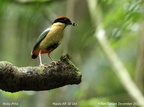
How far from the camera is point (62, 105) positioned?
2445mm

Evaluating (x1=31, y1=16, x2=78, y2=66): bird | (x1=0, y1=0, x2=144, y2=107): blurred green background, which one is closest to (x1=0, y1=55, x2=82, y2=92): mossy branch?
(x1=31, y1=16, x2=78, y2=66): bird

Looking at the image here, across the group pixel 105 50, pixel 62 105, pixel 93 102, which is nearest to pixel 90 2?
pixel 105 50

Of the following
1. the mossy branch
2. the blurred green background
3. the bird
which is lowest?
the mossy branch

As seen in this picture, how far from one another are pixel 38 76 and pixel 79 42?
952 mm

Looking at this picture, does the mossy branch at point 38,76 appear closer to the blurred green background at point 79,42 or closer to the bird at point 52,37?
the bird at point 52,37

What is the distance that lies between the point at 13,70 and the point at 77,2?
120 inches

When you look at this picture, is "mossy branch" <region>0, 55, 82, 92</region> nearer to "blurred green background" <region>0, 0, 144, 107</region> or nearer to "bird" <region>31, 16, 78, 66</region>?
"bird" <region>31, 16, 78, 66</region>

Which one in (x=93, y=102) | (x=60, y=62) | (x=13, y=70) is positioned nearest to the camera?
(x=13, y=70)

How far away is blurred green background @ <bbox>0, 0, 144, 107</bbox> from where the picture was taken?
93.7 inches

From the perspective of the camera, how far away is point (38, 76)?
55.0 inches

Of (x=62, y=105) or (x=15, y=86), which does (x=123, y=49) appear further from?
(x=15, y=86)

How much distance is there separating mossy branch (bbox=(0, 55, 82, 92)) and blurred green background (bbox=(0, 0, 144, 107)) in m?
0.50

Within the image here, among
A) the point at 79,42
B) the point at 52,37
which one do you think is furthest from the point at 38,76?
the point at 79,42

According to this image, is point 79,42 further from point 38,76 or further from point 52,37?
point 38,76
